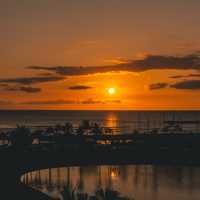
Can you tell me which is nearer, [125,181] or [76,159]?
[125,181]

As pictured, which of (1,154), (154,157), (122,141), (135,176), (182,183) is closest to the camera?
(182,183)

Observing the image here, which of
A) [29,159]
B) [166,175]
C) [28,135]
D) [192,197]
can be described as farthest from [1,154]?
[192,197]

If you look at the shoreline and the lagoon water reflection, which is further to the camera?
the shoreline

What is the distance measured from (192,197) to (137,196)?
239 cm

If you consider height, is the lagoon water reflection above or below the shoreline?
below

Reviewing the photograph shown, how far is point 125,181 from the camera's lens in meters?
23.0

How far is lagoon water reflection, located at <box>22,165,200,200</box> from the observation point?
2002 cm

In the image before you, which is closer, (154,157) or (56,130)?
(154,157)

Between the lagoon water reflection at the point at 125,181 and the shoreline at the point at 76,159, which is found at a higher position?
the shoreline at the point at 76,159

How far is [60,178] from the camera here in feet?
76.8

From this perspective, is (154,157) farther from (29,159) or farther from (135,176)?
(29,159)

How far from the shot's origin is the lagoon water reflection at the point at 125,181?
20016 mm

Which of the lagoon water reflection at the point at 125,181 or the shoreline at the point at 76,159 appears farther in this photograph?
the shoreline at the point at 76,159

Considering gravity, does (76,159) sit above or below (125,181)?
above
